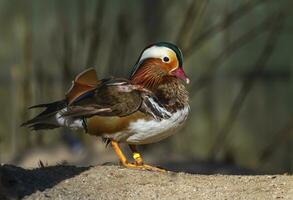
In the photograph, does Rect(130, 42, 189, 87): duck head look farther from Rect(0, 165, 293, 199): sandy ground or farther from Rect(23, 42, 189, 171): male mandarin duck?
Rect(0, 165, 293, 199): sandy ground

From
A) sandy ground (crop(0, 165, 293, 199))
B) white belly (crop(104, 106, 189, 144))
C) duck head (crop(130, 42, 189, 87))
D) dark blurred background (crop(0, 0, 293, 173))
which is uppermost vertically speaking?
duck head (crop(130, 42, 189, 87))

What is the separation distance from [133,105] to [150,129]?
0.16 m

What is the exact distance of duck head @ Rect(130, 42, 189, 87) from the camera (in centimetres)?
575

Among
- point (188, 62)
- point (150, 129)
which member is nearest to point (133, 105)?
point (150, 129)

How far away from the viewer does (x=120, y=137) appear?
559 centimetres

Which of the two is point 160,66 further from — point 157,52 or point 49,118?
point 49,118

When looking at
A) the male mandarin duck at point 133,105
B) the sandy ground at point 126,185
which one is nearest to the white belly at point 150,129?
the male mandarin duck at point 133,105

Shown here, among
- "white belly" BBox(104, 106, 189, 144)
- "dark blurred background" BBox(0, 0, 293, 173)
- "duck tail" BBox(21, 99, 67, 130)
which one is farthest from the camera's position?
"dark blurred background" BBox(0, 0, 293, 173)

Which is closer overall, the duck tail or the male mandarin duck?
the male mandarin duck

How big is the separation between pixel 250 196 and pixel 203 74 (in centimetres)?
501

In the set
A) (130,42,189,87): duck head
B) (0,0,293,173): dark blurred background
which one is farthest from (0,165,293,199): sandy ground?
(0,0,293,173): dark blurred background

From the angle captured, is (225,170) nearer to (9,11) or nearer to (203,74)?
(203,74)

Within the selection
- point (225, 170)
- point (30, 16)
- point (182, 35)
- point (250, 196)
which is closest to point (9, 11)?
point (30, 16)

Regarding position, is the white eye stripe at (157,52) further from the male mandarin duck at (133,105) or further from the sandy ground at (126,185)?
the sandy ground at (126,185)
